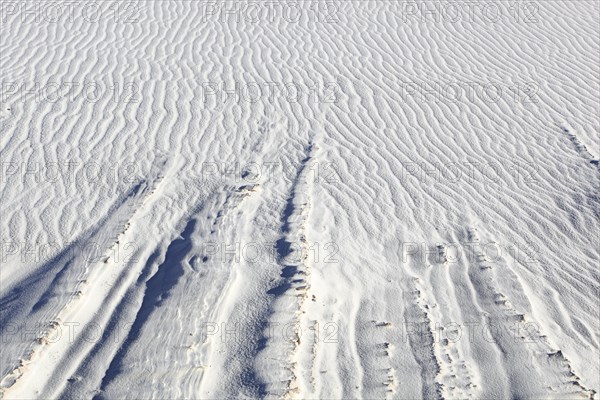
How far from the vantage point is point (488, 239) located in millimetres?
5609

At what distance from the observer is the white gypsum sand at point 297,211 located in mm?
4125

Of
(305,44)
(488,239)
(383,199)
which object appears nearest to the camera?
(488,239)

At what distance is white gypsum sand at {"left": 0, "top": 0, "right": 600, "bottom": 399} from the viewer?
4125mm

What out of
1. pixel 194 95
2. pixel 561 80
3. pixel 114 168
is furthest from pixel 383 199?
pixel 561 80

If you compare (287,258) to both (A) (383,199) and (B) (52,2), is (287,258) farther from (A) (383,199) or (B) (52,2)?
(B) (52,2)

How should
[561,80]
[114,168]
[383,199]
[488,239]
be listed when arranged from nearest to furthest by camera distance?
[488,239], [383,199], [114,168], [561,80]

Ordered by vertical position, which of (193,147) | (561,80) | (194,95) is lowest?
(193,147)

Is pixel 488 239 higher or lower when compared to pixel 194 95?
lower

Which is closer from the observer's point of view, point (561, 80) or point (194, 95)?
point (194, 95)

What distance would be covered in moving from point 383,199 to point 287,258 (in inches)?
59.0

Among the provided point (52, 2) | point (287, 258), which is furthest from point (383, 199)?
point (52, 2)

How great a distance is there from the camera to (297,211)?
19.4 feet

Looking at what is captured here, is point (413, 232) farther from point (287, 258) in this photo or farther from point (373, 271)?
point (287, 258)

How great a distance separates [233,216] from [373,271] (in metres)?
1.44
